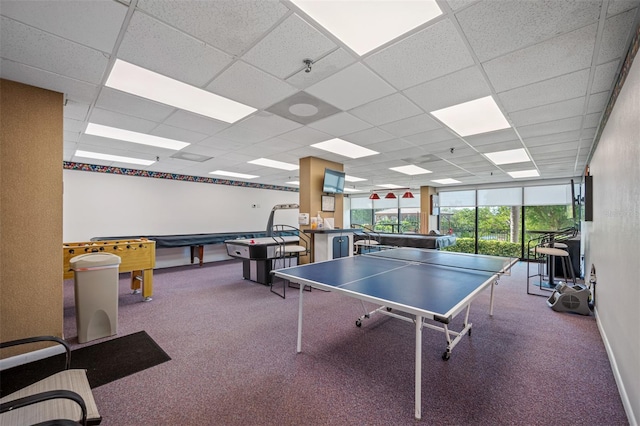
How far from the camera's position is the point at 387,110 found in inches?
123

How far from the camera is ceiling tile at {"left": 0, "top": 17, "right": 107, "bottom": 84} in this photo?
1833 mm

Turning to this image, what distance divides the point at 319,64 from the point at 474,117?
7.60 feet

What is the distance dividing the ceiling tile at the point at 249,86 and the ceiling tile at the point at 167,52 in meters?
0.11

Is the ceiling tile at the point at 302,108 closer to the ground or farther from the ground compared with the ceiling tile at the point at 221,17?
closer to the ground

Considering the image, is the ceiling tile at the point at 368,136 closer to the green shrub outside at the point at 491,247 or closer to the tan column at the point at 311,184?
the tan column at the point at 311,184

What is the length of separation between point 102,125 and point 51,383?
344 cm

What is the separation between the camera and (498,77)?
92.7 inches

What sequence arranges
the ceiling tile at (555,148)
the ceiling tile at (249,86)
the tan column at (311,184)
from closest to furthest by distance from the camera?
the ceiling tile at (249,86)
the ceiling tile at (555,148)
the tan column at (311,184)

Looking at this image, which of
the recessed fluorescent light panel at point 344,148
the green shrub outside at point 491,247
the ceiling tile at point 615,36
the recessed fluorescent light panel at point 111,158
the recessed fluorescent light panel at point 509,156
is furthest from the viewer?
the green shrub outside at point 491,247

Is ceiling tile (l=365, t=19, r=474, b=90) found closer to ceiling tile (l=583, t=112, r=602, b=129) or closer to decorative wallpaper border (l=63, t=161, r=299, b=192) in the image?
ceiling tile (l=583, t=112, r=602, b=129)

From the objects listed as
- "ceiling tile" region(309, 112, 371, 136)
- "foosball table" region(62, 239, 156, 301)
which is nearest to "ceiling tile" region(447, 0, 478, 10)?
"ceiling tile" region(309, 112, 371, 136)

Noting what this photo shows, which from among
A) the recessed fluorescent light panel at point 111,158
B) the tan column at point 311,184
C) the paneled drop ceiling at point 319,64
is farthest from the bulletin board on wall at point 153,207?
the tan column at point 311,184

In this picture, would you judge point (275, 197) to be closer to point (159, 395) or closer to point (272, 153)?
point (272, 153)

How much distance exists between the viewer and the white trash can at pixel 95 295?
9.27ft
